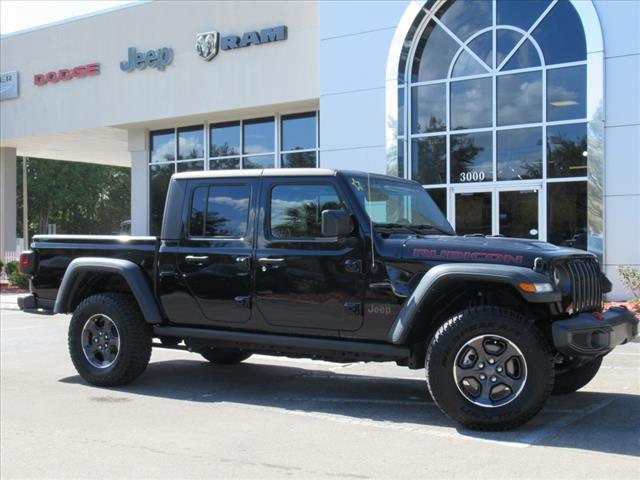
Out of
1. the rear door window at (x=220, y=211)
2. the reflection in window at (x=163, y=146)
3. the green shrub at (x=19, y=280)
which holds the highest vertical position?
the reflection in window at (x=163, y=146)

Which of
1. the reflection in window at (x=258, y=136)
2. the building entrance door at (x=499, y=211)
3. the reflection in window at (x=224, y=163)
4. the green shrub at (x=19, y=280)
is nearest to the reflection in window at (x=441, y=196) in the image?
the building entrance door at (x=499, y=211)

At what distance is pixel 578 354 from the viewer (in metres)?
5.22

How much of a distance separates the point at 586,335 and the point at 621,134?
10.1 meters

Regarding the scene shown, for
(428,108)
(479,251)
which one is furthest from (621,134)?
(479,251)

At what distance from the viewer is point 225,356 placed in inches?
335

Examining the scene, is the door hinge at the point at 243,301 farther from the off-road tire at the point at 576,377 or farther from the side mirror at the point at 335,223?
the off-road tire at the point at 576,377

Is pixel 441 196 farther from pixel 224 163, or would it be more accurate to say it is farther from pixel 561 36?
pixel 224 163

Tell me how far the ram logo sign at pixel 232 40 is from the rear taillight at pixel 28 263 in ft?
42.4

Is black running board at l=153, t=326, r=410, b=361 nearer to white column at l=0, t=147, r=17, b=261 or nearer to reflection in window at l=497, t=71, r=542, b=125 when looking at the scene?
reflection in window at l=497, t=71, r=542, b=125

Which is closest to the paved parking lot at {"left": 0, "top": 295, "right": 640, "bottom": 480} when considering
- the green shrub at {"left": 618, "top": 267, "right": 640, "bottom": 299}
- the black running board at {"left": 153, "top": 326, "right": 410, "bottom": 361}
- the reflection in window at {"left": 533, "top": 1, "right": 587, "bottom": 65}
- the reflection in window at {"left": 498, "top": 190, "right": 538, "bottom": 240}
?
the black running board at {"left": 153, "top": 326, "right": 410, "bottom": 361}

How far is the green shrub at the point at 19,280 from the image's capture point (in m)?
22.4

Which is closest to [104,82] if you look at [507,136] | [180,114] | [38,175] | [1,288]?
[180,114]

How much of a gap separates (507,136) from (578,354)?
36.2ft

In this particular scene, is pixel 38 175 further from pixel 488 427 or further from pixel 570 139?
pixel 488 427
